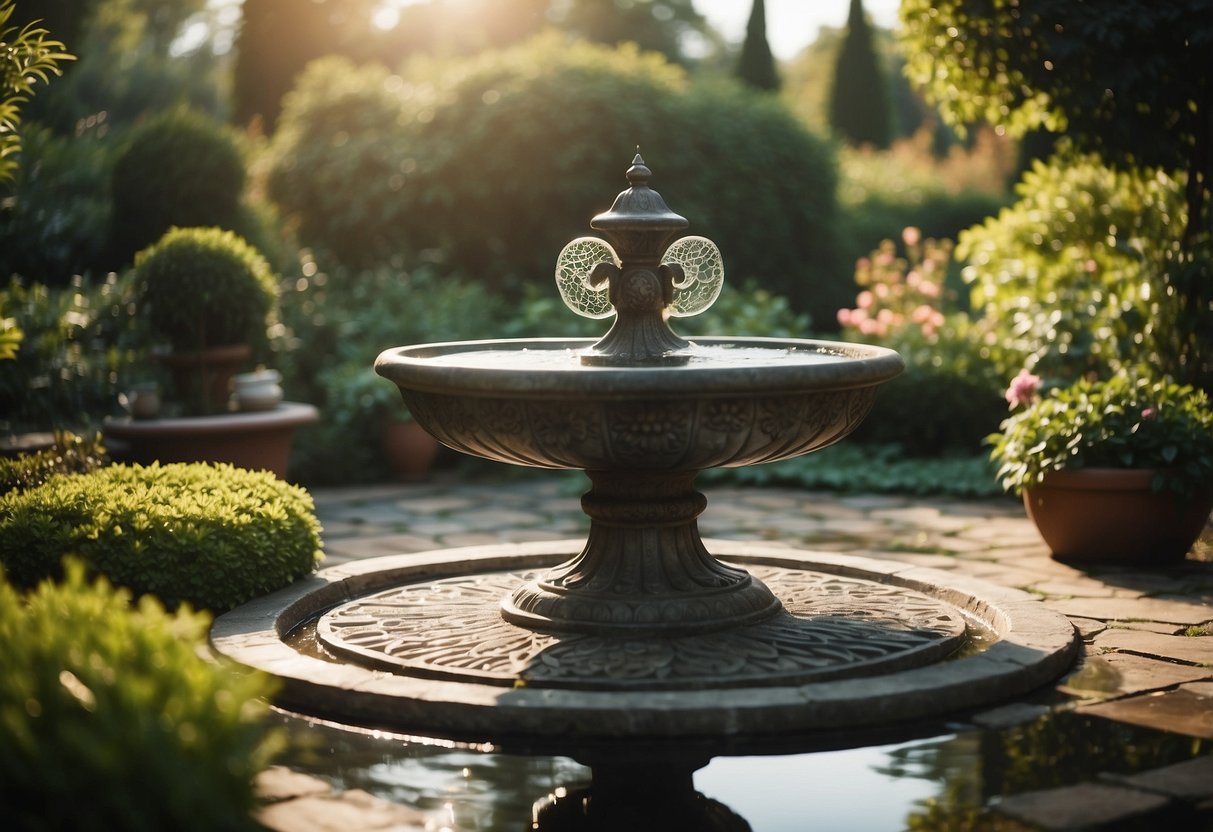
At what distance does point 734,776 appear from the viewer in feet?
11.7

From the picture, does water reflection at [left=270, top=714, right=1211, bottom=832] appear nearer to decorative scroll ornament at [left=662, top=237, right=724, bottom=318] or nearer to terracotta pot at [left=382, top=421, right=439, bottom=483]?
decorative scroll ornament at [left=662, top=237, right=724, bottom=318]

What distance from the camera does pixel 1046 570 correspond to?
617cm

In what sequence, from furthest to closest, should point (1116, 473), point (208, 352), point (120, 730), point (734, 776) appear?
point (208, 352), point (1116, 473), point (734, 776), point (120, 730)

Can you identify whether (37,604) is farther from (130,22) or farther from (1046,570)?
(130,22)

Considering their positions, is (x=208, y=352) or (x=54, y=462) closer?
(x=54, y=462)

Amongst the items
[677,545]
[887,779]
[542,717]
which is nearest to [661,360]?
[677,545]

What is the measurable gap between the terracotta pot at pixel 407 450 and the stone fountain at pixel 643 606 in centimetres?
395

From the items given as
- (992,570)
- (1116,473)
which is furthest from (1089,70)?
(992,570)

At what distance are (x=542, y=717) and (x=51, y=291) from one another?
7697 mm

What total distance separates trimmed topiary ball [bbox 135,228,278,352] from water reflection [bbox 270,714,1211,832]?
4289mm

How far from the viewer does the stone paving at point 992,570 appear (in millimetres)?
3336

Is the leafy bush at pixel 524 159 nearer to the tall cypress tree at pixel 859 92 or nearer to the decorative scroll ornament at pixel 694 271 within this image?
the decorative scroll ornament at pixel 694 271

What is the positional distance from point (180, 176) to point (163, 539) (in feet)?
19.8

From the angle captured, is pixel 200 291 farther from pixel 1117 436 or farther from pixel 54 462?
pixel 1117 436
